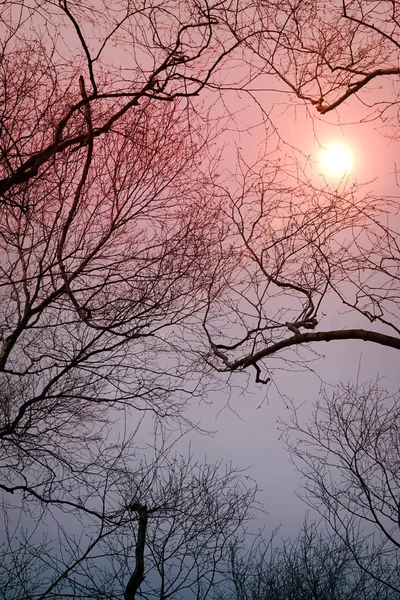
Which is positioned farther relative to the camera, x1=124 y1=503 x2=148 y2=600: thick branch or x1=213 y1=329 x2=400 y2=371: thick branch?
x1=124 y1=503 x2=148 y2=600: thick branch

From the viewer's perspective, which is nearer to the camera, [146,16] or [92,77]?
[92,77]

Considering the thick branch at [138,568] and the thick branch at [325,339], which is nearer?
the thick branch at [325,339]

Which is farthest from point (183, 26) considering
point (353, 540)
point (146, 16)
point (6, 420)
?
Result: point (353, 540)

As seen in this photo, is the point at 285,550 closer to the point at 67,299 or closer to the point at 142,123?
the point at 67,299

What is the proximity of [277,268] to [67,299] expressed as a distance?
1.92 meters

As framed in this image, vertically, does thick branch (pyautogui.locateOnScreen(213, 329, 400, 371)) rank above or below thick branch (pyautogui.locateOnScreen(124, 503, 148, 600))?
above

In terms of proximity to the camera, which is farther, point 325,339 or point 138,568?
point 138,568

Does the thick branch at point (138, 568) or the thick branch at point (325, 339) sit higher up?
the thick branch at point (325, 339)

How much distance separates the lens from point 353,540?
7973 mm

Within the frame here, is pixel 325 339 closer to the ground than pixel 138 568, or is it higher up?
higher up

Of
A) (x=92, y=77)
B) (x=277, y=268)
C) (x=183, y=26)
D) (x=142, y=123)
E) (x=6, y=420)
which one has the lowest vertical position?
(x=6, y=420)

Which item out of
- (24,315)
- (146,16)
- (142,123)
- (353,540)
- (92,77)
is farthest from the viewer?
(353,540)

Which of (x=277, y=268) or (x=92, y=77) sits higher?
(x=277, y=268)

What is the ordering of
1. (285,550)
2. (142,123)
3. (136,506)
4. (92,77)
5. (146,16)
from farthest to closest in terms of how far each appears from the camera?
(285,550) → (136,506) → (142,123) → (146,16) → (92,77)
